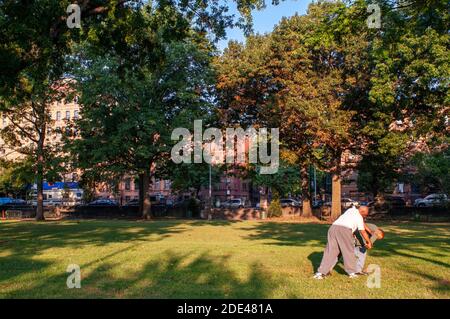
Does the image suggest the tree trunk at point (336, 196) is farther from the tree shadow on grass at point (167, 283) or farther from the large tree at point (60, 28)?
the tree shadow on grass at point (167, 283)

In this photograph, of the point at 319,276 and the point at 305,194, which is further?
the point at 305,194

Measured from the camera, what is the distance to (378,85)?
34688 mm

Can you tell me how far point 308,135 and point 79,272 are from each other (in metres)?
29.7

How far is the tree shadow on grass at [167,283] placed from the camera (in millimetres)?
9078

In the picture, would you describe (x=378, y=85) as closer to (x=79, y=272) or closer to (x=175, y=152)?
(x=175, y=152)

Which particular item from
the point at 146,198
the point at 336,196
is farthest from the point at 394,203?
the point at 146,198

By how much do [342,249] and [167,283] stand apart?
12.9 feet

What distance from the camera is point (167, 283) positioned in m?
10.2

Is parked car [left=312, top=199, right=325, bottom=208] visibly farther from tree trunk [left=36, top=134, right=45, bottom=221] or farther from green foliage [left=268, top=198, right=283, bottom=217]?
tree trunk [left=36, top=134, right=45, bottom=221]

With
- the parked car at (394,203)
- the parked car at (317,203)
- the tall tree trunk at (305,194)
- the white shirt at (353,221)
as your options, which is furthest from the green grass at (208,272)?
the parked car at (317,203)

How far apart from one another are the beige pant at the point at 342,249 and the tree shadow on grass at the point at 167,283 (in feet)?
4.69

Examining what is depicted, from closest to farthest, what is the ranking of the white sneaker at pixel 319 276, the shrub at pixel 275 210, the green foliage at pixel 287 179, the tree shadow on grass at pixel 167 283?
the tree shadow on grass at pixel 167 283 → the white sneaker at pixel 319 276 → the shrub at pixel 275 210 → the green foliage at pixel 287 179

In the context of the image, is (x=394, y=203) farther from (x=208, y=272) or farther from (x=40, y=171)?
(x=208, y=272)
